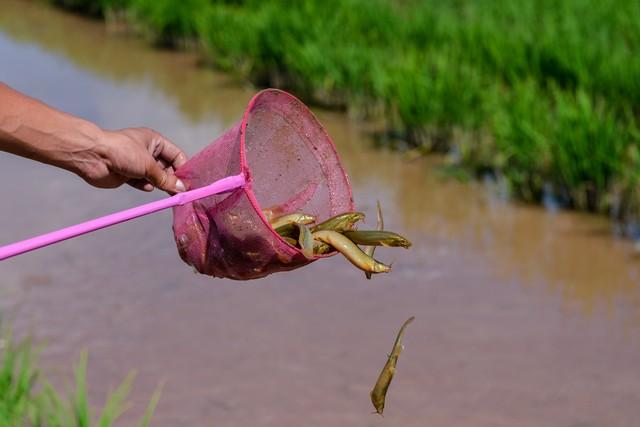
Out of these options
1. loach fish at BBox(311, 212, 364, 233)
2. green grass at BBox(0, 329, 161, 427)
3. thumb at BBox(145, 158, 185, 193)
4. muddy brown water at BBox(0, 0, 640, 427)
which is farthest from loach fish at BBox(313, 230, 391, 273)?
muddy brown water at BBox(0, 0, 640, 427)

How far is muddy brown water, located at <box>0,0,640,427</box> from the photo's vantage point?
3.68 meters

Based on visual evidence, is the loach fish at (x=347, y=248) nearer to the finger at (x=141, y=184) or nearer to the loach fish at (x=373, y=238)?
the loach fish at (x=373, y=238)

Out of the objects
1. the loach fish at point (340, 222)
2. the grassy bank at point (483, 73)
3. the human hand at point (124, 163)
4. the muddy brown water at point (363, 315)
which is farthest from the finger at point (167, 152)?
the grassy bank at point (483, 73)

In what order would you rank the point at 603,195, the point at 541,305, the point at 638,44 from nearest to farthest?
the point at 541,305, the point at 603,195, the point at 638,44

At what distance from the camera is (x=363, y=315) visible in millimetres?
4312

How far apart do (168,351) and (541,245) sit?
1.84 m

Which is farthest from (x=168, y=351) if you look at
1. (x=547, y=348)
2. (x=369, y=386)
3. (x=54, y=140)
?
(x=54, y=140)

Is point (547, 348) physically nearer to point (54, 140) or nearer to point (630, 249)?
point (630, 249)

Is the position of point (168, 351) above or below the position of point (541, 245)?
above

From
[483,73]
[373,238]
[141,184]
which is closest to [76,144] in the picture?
[141,184]

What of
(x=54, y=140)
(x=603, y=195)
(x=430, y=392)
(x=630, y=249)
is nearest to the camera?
(x=54, y=140)

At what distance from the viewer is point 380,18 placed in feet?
25.1

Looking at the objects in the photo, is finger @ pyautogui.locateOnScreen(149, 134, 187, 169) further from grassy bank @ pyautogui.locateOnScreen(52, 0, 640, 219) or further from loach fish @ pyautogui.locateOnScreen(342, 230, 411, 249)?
grassy bank @ pyautogui.locateOnScreen(52, 0, 640, 219)

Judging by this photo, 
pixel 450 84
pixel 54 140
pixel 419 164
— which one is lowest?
pixel 419 164
